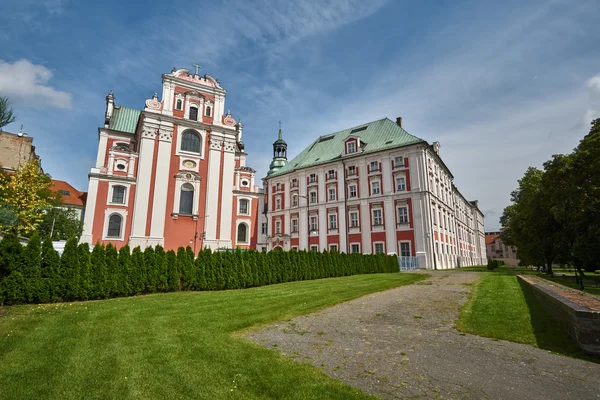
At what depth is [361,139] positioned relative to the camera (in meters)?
40.8

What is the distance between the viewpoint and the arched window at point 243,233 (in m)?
36.9

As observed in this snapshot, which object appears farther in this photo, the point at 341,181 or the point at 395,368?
the point at 341,181

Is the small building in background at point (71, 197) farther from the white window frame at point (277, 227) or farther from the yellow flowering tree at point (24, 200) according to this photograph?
the yellow flowering tree at point (24, 200)

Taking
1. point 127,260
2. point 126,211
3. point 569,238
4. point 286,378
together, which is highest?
point 126,211

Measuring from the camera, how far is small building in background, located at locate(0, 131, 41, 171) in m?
38.1

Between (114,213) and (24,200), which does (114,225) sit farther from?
(24,200)

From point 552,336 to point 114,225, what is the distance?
32.4 m

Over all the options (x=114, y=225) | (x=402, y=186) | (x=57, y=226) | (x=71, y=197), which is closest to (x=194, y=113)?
(x=114, y=225)

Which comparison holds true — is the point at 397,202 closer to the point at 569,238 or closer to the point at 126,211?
the point at 569,238

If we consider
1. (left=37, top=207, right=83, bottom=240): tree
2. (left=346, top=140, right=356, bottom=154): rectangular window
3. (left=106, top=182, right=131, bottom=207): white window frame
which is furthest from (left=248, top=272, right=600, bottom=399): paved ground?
(left=346, top=140, right=356, bottom=154): rectangular window

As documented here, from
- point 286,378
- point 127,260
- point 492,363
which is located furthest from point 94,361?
point 127,260

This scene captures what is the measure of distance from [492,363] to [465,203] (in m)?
64.5

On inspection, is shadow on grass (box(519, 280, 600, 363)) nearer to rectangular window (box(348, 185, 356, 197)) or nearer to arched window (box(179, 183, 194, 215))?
arched window (box(179, 183, 194, 215))

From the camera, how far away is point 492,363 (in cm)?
454
